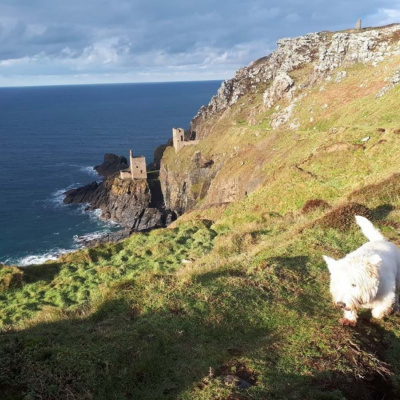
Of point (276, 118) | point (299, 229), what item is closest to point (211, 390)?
point (299, 229)

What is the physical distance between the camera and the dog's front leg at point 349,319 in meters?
7.49

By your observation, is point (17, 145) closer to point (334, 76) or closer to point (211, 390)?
point (334, 76)

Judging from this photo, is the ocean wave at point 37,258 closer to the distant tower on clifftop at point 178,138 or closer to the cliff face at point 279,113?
the cliff face at point 279,113

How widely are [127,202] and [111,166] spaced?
36216 mm

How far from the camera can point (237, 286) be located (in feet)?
33.7

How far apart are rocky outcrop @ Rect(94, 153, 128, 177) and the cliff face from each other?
74.8ft

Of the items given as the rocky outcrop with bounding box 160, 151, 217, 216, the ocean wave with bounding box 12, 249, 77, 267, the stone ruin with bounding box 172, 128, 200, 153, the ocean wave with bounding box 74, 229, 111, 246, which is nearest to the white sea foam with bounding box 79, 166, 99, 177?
the stone ruin with bounding box 172, 128, 200, 153

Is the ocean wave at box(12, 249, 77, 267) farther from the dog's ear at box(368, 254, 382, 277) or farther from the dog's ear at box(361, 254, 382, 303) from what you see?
the dog's ear at box(368, 254, 382, 277)

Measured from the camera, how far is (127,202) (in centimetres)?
7994

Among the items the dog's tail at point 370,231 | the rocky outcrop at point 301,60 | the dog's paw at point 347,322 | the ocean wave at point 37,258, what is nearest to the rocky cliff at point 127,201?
the ocean wave at point 37,258

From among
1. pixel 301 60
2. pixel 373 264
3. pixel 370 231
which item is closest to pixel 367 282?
pixel 373 264

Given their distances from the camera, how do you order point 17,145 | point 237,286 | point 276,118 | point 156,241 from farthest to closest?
point 17,145, point 276,118, point 156,241, point 237,286

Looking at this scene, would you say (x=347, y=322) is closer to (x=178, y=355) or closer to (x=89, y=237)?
(x=178, y=355)

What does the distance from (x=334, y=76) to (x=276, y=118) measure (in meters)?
16.3
